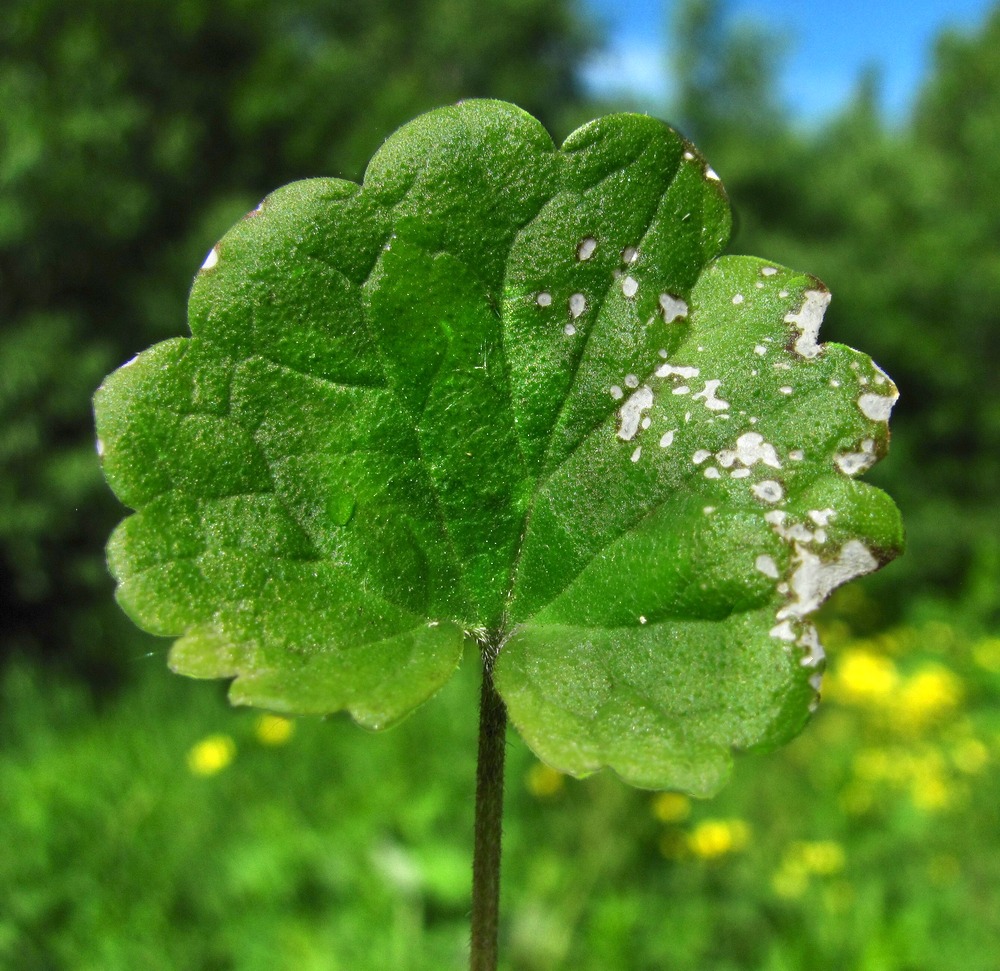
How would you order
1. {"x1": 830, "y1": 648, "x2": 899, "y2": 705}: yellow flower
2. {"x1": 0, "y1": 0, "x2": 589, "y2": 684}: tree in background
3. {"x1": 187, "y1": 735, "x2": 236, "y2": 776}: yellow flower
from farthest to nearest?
{"x1": 0, "y1": 0, "x2": 589, "y2": 684}: tree in background, {"x1": 830, "y1": 648, "x2": 899, "y2": 705}: yellow flower, {"x1": 187, "y1": 735, "x2": 236, "y2": 776}: yellow flower

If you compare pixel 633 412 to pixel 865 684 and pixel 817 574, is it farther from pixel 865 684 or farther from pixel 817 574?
pixel 865 684

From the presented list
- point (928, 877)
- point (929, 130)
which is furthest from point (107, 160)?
point (929, 130)

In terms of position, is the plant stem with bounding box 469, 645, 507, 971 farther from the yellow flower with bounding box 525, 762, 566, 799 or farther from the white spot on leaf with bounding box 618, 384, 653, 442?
the yellow flower with bounding box 525, 762, 566, 799

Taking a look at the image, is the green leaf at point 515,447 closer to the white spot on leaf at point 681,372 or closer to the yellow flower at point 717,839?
the white spot on leaf at point 681,372

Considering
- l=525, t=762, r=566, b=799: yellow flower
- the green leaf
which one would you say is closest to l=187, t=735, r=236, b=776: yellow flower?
l=525, t=762, r=566, b=799: yellow flower

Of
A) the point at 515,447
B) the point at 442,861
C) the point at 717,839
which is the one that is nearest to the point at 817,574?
the point at 515,447
